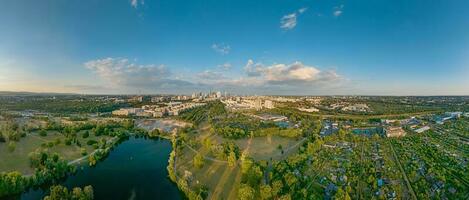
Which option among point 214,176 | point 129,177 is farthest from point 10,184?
point 214,176

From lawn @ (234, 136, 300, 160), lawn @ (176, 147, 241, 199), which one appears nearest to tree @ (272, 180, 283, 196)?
lawn @ (176, 147, 241, 199)

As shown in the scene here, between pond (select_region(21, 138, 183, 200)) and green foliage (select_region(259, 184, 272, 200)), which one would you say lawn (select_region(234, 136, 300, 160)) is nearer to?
pond (select_region(21, 138, 183, 200))

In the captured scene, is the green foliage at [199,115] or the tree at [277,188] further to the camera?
the green foliage at [199,115]

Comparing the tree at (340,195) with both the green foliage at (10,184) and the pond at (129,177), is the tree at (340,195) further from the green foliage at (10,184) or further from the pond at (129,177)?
the green foliage at (10,184)

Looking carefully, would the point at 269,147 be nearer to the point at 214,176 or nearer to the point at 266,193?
the point at 214,176

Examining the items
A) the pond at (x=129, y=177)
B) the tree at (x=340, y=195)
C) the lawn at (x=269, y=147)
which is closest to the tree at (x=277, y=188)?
the tree at (x=340, y=195)

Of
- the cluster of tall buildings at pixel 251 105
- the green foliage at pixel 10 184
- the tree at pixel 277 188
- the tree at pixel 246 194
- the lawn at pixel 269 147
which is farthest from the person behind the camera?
the cluster of tall buildings at pixel 251 105

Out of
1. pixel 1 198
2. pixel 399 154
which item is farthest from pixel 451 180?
pixel 1 198

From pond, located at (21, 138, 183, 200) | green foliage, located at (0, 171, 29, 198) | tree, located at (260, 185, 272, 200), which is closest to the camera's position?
tree, located at (260, 185, 272, 200)

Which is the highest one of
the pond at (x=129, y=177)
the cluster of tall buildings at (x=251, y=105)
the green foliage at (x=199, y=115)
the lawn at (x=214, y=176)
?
the cluster of tall buildings at (x=251, y=105)
